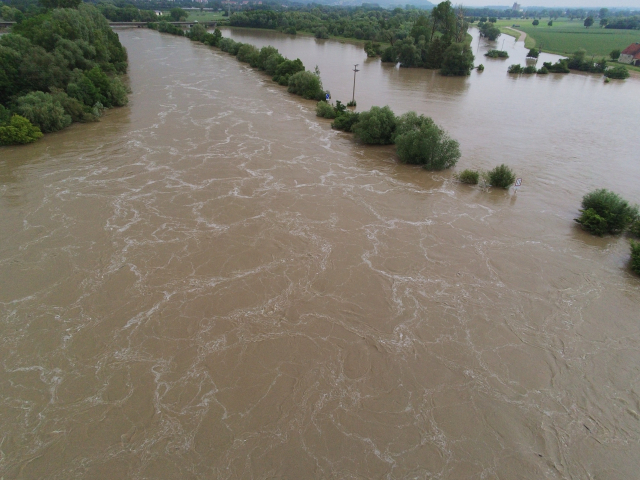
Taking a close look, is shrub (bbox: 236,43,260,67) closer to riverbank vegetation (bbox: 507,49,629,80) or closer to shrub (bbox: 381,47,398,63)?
shrub (bbox: 381,47,398,63)

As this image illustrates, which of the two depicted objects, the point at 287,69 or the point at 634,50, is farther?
the point at 634,50

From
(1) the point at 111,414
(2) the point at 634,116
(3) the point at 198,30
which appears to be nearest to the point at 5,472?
(1) the point at 111,414

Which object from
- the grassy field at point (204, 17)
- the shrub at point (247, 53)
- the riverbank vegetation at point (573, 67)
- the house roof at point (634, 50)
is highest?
the grassy field at point (204, 17)

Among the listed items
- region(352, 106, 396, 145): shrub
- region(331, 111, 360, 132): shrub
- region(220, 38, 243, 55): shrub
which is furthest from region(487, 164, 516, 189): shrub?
region(220, 38, 243, 55): shrub

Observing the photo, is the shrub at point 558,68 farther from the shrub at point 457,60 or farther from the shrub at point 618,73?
the shrub at point 457,60

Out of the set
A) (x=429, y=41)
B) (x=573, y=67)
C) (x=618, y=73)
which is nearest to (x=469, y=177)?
(x=618, y=73)

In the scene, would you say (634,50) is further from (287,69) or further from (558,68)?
(287,69)

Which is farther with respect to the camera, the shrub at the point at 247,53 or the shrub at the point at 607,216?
the shrub at the point at 247,53

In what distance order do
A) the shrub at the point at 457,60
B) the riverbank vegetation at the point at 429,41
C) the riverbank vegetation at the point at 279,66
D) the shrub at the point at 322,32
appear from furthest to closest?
the shrub at the point at 322,32, the riverbank vegetation at the point at 429,41, the shrub at the point at 457,60, the riverbank vegetation at the point at 279,66

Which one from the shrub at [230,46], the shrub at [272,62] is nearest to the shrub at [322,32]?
the shrub at [230,46]
